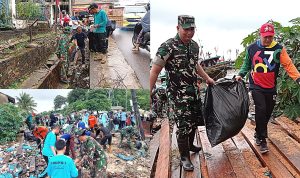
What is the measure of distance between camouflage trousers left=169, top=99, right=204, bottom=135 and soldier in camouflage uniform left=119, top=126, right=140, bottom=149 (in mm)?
354

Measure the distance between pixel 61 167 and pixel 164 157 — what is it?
0.97 metres

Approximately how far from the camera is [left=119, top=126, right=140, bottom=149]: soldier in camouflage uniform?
337 centimetres

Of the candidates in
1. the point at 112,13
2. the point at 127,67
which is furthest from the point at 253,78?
the point at 112,13

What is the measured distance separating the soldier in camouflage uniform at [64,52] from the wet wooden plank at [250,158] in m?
1.74

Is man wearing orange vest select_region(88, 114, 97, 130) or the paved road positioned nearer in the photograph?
the paved road

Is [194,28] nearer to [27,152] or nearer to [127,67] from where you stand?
[127,67]

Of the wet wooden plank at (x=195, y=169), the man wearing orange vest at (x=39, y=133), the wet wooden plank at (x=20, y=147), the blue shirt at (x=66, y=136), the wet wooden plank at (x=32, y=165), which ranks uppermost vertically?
the man wearing orange vest at (x=39, y=133)

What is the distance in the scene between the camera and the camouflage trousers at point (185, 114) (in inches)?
136

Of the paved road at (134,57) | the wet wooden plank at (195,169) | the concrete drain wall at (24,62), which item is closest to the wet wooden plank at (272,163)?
the wet wooden plank at (195,169)

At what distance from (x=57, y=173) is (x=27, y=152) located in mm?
365

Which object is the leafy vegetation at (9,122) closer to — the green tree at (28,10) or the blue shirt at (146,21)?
the green tree at (28,10)

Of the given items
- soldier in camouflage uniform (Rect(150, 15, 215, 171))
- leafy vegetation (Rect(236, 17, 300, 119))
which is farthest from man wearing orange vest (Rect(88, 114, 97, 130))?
leafy vegetation (Rect(236, 17, 300, 119))

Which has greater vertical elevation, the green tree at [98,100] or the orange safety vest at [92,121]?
the green tree at [98,100]

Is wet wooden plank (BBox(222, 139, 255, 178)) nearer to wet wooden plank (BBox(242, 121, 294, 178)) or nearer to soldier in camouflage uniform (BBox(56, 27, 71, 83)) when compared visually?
wet wooden plank (BBox(242, 121, 294, 178))
